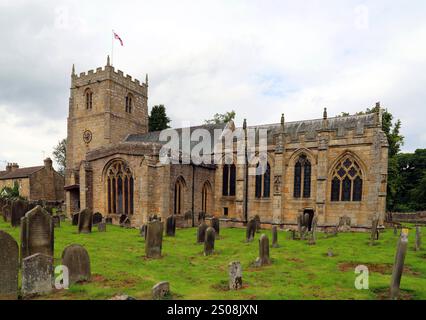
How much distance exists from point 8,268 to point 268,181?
20490mm

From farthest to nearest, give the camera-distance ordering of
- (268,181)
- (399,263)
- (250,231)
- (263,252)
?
(268,181) < (250,231) < (263,252) < (399,263)

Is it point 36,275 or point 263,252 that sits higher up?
point 36,275

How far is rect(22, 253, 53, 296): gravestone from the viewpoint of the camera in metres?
6.87

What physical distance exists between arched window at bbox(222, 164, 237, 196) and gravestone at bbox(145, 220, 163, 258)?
15297mm

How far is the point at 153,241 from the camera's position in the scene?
11703 mm

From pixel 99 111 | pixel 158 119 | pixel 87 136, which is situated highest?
pixel 158 119

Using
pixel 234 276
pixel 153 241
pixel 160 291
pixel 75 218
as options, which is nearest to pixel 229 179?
pixel 75 218

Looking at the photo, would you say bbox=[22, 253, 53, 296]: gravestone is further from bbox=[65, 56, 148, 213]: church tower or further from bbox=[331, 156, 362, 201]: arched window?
bbox=[65, 56, 148, 213]: church tower

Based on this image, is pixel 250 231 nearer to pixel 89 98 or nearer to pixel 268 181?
pixel 268 181

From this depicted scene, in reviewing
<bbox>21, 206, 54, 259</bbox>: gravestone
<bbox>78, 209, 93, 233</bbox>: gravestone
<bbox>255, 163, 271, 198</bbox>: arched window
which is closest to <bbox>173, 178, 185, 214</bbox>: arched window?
<bbox>255, 163, 271, 198</bbox>: arched window

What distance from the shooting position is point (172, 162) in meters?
21.7

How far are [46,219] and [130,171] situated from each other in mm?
12338
